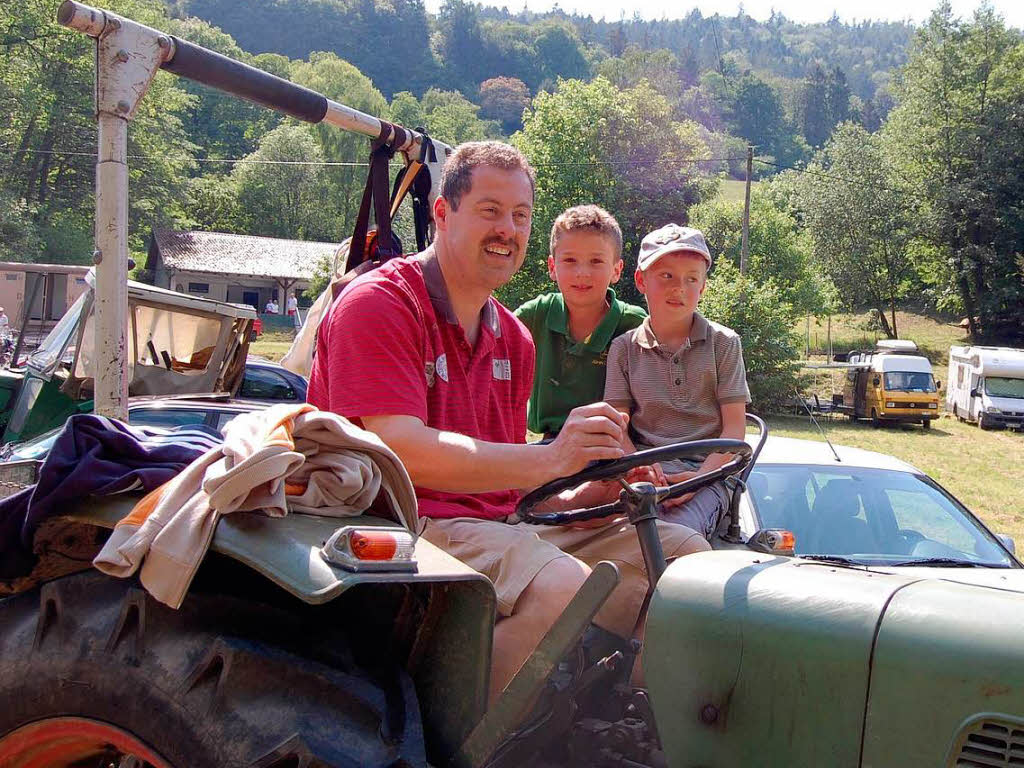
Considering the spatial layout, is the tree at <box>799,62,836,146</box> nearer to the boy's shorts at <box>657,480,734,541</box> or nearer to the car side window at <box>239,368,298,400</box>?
the car side window at <box>239,368,298,400</box>

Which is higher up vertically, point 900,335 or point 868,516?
point 868,516

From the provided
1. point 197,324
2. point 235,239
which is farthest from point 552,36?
point 197,324

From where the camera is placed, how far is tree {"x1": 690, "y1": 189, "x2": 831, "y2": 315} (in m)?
48.9

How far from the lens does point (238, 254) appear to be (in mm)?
60375

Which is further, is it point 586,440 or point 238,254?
point 238,254

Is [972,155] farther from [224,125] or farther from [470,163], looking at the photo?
[224,125]

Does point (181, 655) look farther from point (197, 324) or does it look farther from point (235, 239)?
point (235, 239)

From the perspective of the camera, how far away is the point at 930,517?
199 inches

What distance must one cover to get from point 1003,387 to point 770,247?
22279mm

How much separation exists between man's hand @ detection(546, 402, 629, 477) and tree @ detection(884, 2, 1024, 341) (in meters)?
48.9

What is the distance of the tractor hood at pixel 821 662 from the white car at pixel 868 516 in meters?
2.69

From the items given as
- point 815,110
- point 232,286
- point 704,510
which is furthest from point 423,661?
point 815,110

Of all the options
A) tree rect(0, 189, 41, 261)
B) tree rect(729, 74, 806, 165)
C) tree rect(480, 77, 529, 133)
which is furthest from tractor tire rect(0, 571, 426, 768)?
tree rect(729, 74, 806, 165)

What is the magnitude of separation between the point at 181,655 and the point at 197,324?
864 centimetres
